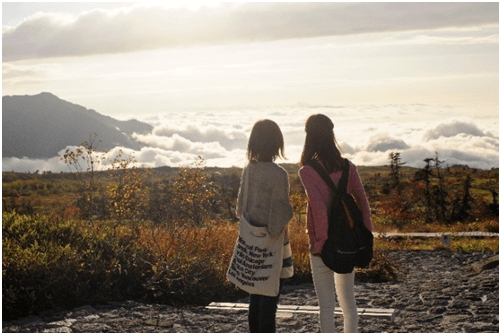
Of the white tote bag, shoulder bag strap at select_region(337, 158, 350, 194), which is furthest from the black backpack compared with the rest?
the white tote bag

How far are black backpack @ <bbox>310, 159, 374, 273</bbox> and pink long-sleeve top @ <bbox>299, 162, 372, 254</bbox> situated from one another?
42 millimetres

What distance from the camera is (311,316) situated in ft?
24.8

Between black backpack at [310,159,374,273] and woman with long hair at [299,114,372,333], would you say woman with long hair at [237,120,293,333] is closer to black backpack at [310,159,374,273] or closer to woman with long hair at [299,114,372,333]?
woman with long hair at [299,114,372,333]

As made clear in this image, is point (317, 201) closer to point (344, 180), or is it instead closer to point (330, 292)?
point (344, 180)

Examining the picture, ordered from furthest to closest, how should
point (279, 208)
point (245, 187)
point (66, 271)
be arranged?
1. point (66, 271)
2. point (245, 187)
3. point (279, 208)

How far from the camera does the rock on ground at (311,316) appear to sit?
7051 mm

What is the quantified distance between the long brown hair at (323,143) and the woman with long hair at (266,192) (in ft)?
0.83

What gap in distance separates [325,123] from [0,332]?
14.4 ft

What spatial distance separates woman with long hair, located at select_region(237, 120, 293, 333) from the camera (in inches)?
201

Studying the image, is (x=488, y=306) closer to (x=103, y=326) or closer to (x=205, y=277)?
(x=205, y=277)

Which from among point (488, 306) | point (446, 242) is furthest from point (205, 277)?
point (446, 242)

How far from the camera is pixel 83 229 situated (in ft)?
33.7

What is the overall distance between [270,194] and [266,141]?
0.46 metres

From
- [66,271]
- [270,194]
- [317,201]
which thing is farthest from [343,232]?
[66,271]
